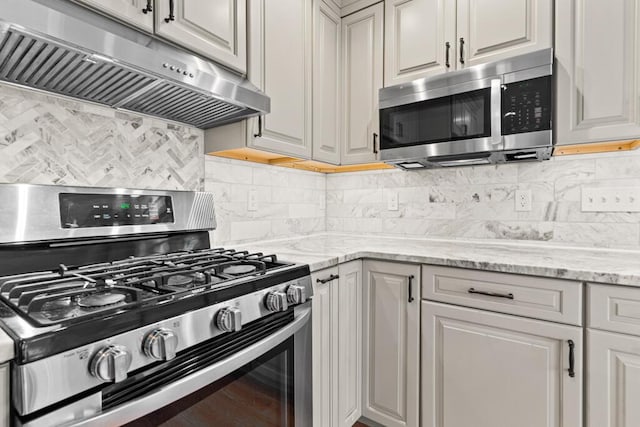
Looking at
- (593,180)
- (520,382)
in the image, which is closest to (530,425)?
(520,382)

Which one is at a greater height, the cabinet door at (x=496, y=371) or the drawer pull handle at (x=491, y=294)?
the drawer pull handle at (x=491, y=294)

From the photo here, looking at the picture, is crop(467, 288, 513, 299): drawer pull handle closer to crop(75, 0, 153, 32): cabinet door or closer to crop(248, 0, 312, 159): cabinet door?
crop(248, 0, 312, 159): cabinet door

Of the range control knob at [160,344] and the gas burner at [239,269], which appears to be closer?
the range control knob at [160,344]

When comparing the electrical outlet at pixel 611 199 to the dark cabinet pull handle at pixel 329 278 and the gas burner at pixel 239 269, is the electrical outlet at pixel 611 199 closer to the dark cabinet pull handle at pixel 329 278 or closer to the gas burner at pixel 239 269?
the dark cabinet pull handle at pixel 329 278

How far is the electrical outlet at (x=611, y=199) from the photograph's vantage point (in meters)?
1.54

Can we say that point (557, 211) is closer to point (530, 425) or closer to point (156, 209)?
point (530, 425)

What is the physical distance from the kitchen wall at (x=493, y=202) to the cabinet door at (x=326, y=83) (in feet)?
1.46

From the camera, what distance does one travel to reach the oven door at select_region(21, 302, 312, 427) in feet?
2.14

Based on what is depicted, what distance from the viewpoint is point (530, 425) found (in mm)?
1231

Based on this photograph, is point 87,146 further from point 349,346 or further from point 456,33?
point 456,33

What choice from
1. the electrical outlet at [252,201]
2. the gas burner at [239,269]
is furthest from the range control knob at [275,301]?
the electrical outlet at [252,201]

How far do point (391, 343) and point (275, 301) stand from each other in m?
0.80

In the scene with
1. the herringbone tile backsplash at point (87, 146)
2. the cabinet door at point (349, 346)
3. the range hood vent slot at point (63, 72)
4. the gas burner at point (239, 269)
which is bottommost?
the cabinet door at point (349, 346)

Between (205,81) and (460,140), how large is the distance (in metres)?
1.19
